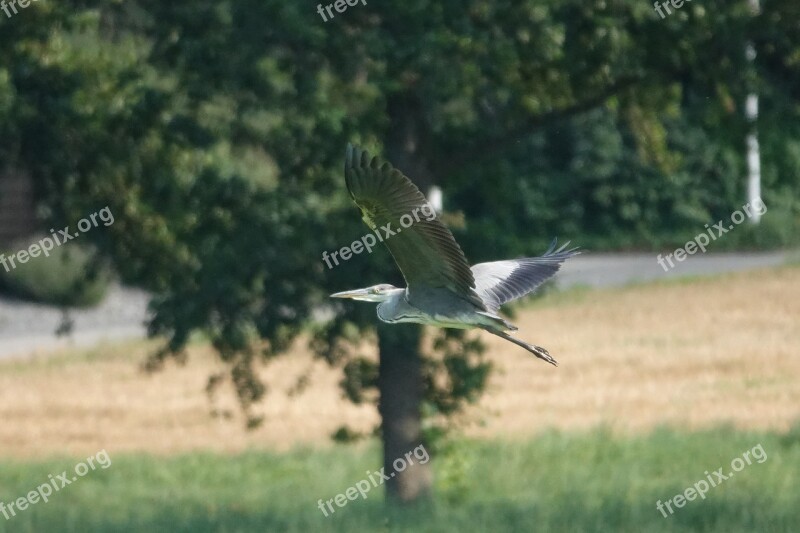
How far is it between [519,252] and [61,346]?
1211 centimetres

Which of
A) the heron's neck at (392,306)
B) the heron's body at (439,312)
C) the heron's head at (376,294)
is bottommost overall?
the heron's body at (439,312)

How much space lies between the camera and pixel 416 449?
9.49 metres

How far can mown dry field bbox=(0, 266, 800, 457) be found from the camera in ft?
45.4

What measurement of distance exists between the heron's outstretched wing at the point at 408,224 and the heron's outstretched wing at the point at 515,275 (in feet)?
1.42

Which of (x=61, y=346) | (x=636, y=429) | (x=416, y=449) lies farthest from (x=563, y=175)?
(x=416, y=449)

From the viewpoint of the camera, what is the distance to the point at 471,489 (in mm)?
10156

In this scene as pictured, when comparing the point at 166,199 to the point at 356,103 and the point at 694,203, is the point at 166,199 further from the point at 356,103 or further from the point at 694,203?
the point at 694,203

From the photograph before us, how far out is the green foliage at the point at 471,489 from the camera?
8789 millimetres

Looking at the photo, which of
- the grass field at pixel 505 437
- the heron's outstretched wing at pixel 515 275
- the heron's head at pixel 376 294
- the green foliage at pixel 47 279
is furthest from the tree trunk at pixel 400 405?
the green foliage at pixel 47 279

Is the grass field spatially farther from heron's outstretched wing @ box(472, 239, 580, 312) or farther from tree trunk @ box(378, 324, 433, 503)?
heron's outstretched wing @ box(472, 239, 580, 312)

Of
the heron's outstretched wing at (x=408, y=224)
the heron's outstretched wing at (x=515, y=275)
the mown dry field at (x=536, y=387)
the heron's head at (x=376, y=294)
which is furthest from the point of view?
the mown dry field at (x=536, y=387)

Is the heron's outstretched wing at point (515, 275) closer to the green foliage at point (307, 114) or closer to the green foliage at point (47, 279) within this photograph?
the green foliage at point (307, 114)

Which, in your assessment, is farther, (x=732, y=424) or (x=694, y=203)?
(x=694, y=203)

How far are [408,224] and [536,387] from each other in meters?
12.5
